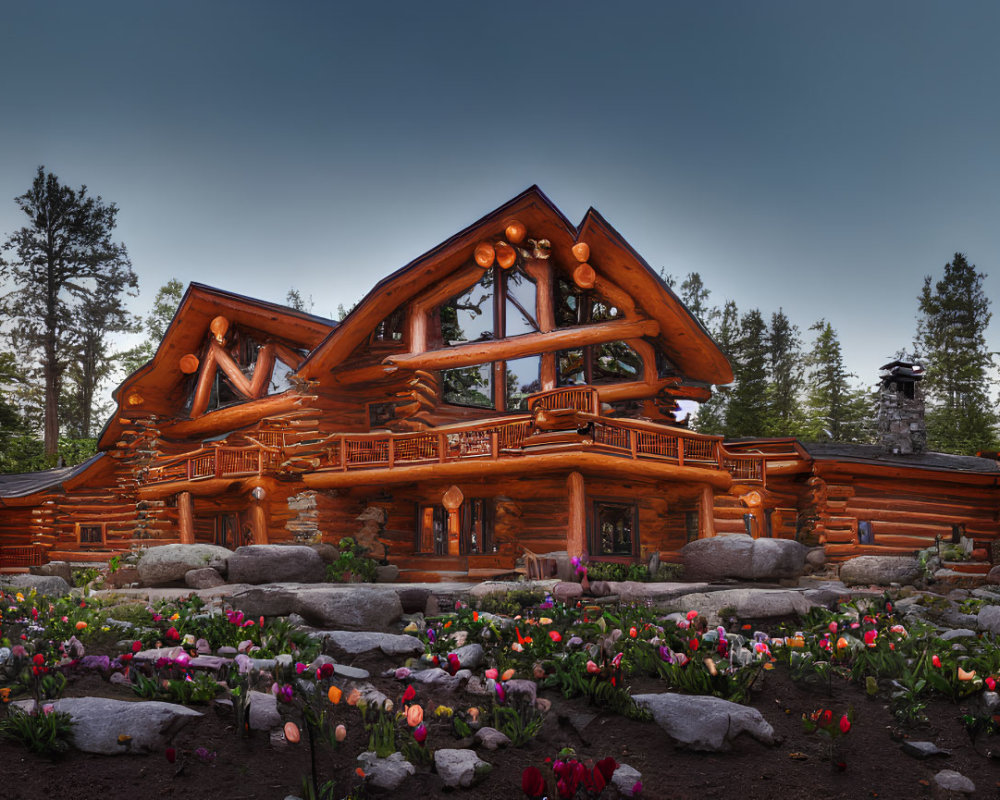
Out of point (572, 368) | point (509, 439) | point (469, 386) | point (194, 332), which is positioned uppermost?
point (194, 332)

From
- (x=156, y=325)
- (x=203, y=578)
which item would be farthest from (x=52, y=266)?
(x=203, y=578)

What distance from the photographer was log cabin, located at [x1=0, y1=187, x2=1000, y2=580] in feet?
63.4

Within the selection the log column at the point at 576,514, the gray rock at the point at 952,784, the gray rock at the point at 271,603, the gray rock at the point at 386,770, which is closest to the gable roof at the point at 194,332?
the log column at the point at 576,514

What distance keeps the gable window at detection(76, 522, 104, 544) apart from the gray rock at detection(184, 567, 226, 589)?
15.4 meters

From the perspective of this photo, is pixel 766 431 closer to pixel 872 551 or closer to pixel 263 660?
pixel 872 551

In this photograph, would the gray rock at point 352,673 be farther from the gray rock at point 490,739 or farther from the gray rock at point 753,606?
the gray rock at point 753,606

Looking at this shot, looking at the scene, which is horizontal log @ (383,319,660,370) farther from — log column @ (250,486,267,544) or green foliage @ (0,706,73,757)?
green foliage @ (0,706,73,757)

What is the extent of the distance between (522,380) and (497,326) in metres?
1.69

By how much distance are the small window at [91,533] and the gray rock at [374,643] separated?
23268 millimetres

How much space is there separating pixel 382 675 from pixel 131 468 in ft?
76.5

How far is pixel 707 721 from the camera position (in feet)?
20.3

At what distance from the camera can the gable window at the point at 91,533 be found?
2819 centimetres

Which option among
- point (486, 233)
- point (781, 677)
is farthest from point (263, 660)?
point (486, 233)

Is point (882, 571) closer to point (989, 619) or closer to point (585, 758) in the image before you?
point (989, 619)
